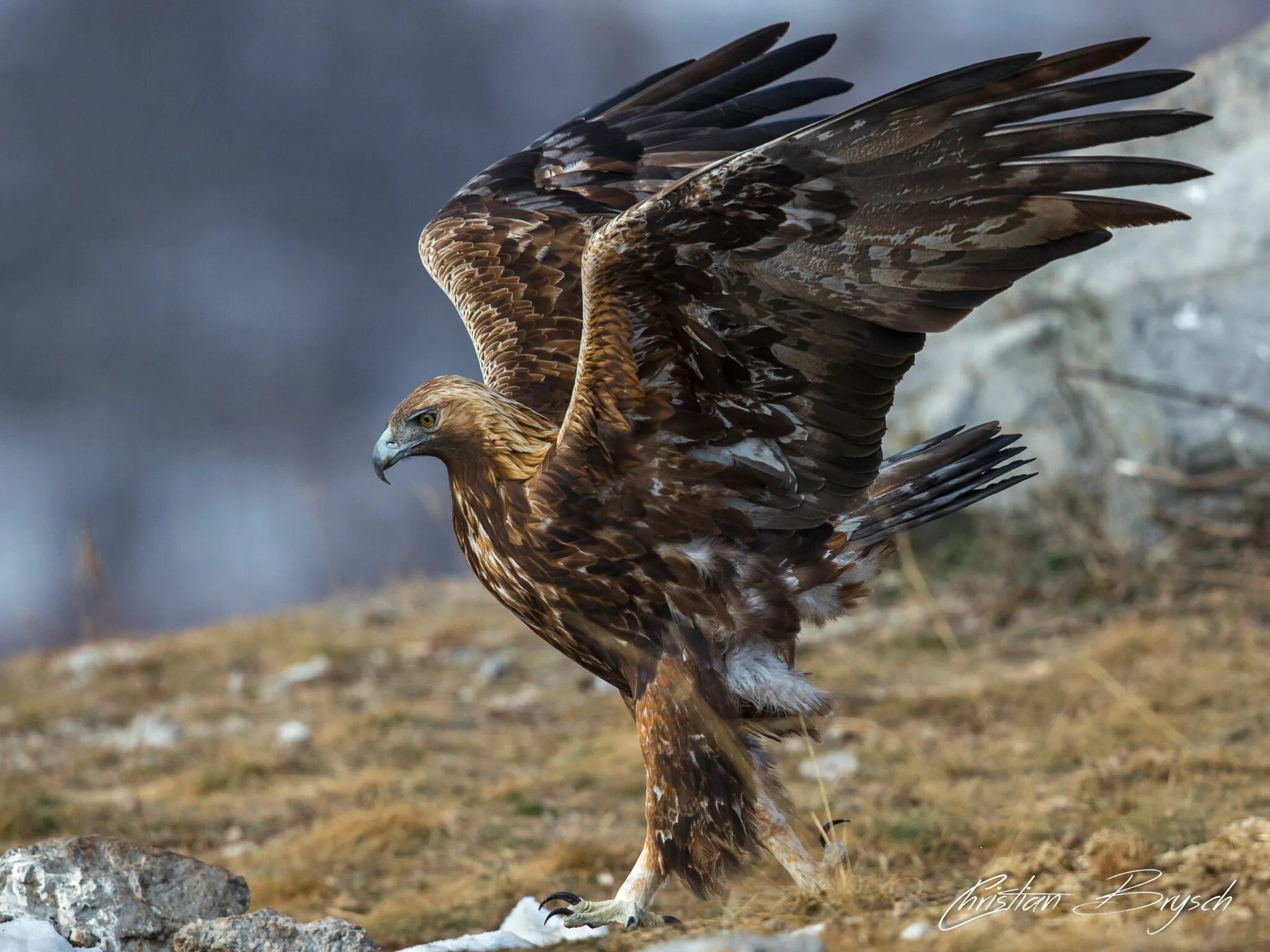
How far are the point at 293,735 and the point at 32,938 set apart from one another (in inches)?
179

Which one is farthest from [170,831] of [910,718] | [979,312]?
[979,312]

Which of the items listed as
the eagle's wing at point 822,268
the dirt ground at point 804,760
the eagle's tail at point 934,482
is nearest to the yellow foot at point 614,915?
the dirt ground at point 804,760

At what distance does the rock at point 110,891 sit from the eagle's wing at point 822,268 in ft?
5.14

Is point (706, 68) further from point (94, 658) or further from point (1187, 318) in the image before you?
point (94, 658)

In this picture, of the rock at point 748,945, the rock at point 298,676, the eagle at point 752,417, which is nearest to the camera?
the rock at point 748,945

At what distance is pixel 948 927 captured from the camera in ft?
9.29

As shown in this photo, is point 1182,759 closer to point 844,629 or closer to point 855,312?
point 855,312

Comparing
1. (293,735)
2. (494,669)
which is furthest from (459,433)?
(494,669)

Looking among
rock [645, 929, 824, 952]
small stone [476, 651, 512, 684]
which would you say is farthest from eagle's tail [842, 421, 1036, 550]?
small stone [476, 651, 512, 684]

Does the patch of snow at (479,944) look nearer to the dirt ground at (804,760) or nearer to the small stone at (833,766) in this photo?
the dirt ground at (804,760)

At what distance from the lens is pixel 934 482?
458cm

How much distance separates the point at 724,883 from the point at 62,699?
23.5 ft

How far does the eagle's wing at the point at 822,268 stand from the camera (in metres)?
3.37

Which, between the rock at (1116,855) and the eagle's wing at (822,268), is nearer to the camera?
the eagle's wing at (822,268)
